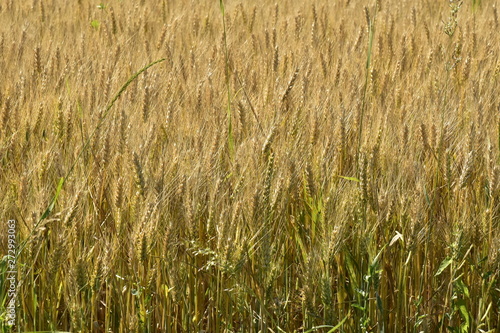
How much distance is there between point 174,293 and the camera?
1.40m

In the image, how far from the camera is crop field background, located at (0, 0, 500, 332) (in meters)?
1.42

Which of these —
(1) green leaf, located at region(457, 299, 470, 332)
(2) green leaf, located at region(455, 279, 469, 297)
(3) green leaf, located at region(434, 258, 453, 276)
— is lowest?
(1) green leaf, located at region(457, 299, 470, 332)

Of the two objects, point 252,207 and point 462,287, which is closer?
point 252,207

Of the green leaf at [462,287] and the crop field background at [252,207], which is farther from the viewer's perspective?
the green leaf at [462,287]

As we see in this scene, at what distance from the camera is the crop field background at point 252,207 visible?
4.65 feet

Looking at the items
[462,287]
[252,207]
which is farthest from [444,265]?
[252,207]

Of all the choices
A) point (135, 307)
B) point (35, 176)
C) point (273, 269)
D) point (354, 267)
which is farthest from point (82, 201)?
point (354, 267)

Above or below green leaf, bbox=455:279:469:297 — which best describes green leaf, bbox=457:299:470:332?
Result: below

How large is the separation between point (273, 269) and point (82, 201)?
45 cm

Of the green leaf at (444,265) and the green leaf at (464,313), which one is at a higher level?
the green leaf at (444,265)

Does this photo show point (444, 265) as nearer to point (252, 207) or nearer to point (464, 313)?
point (464, 313)

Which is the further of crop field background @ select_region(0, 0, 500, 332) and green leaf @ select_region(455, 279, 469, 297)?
green leaf @ select_region(455, 279, 469, 297)

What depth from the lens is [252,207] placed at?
1425 millimetres

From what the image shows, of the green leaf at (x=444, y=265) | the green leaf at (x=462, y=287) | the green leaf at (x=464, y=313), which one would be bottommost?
the green leaf at (x=464, y=313)
